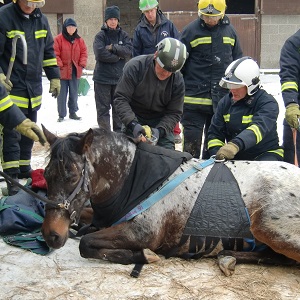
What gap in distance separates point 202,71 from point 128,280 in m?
3.28

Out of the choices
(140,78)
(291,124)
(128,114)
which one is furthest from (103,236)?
(291,124)

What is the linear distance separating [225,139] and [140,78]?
108cm

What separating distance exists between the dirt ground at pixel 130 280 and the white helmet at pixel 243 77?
1690 mm

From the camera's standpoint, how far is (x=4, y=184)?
6.60 meters

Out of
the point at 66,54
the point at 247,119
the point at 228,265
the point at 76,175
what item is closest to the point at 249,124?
the point at 247,119

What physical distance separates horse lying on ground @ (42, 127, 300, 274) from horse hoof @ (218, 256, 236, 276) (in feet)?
0.63

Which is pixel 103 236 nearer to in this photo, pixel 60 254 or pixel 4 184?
pixel 60 254

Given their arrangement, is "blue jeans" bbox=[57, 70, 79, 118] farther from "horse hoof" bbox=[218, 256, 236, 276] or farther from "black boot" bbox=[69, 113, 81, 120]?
"horse hoof" bbox=[218, 256, 236, 276]

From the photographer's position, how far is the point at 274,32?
16969mm

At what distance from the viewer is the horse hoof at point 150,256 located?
170 inches

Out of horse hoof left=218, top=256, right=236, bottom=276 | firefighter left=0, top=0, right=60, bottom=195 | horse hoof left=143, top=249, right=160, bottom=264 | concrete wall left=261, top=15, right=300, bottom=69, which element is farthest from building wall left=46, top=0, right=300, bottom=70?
horse hoof left=218, top=256, right=236, bottom=276

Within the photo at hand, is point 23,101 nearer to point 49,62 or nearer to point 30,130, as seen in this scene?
point 49,62

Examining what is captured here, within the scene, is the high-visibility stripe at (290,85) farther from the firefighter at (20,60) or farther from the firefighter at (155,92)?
the firefighter at (20,60)

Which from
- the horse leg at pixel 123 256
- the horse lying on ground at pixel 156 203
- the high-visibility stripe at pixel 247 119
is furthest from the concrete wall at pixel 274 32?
the horse leg at pixel 123 256
